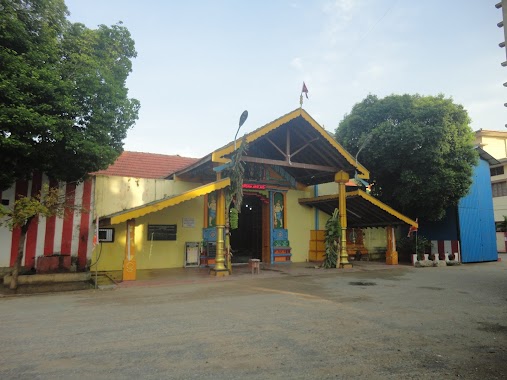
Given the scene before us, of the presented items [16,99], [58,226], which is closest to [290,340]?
[16,99]

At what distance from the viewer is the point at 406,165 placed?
15.8m

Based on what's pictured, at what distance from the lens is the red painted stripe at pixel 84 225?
12.5 metres

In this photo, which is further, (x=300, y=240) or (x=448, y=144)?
(x=300, y=240)

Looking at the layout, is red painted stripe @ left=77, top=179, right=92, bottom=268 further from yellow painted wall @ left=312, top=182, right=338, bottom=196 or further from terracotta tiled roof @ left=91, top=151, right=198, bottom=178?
yellow painted wall @ left=312, top=182, right=338, bottom=196

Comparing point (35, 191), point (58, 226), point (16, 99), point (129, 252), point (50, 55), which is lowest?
point (129, 252)

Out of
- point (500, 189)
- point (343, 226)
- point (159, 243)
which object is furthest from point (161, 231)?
point (500, 189)

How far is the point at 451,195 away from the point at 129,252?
44.9ft

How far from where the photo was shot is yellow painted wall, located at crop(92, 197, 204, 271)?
42.2 ft

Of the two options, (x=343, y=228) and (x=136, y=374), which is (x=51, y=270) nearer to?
(x=136, y=374)

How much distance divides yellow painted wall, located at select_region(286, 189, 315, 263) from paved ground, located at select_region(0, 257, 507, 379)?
713 centimetres

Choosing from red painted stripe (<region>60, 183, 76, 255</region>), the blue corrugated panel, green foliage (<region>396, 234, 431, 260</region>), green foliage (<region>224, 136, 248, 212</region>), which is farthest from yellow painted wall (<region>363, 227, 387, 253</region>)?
red painted stripe (<region>60, 183, 76, 255</region>)

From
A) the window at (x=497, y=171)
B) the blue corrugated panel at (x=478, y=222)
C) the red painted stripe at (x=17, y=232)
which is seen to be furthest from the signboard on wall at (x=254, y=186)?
the window at (x=497, y=171)

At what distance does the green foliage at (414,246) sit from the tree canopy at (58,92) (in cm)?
1413

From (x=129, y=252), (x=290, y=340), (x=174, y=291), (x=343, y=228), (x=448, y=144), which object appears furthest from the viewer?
(x=448, y=144)
